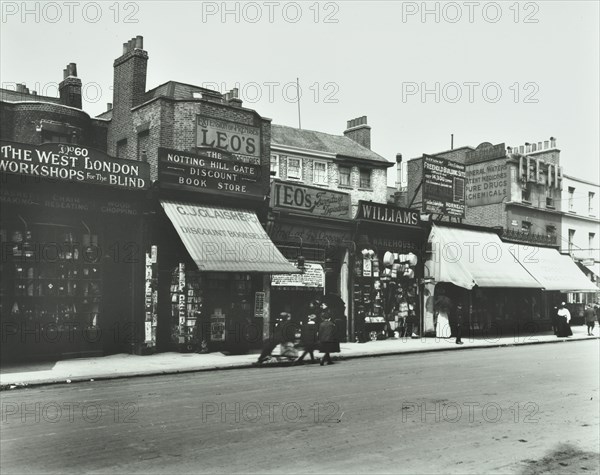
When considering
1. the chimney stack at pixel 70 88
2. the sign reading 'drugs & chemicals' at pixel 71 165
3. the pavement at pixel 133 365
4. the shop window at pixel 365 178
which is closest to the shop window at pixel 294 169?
the shop window at pixel 365 178

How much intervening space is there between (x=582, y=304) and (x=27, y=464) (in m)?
42.8

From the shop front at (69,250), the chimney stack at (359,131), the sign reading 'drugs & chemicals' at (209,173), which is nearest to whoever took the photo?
the shop front at (69,250)

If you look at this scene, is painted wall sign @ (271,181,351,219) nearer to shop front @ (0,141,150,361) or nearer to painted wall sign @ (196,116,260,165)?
painted wall sign @ (196,116,260,165)

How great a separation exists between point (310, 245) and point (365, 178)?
10197mm

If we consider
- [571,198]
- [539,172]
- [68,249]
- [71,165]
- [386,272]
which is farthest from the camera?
[571,198]

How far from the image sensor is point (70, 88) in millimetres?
31750

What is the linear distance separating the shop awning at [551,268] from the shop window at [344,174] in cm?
939

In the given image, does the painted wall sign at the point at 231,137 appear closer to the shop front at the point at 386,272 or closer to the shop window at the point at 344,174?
the shop front at the point at 386,272

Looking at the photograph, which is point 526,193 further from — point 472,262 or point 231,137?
point 231,137

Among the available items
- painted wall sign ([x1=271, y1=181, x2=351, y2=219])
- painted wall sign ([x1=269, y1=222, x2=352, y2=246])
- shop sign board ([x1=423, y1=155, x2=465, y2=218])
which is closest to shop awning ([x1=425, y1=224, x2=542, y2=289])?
shop sign board ([x1=423, y1=155, x2=465, y2=218])

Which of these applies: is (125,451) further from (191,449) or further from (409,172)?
(409,172)

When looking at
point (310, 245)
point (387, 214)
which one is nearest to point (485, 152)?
point (387, 214)

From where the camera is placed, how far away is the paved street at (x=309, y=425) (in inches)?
272

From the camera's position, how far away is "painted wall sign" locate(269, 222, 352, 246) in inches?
952
